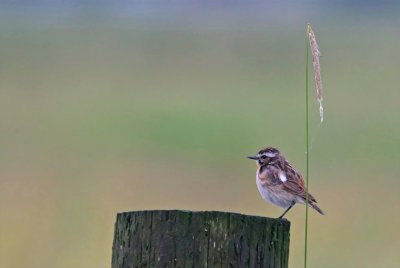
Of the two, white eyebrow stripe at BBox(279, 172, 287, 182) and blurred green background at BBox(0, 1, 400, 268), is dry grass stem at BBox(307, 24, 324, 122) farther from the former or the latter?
blurred green background at BBox(0, 1, 400, 268)

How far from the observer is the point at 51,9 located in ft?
139

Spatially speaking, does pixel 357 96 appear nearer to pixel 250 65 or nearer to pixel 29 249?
pixel 250 65

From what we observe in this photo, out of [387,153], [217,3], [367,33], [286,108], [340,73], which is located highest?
[217,3]

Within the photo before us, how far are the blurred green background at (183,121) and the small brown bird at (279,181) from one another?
12.0 ft

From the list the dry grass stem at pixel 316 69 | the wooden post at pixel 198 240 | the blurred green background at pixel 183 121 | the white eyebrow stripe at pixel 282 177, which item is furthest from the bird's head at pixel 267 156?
the wooden post at pixel 198 240

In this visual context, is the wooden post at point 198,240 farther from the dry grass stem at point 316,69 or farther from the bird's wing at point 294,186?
the bird's wing at point 294,186

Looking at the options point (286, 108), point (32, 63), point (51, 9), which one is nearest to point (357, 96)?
point (286, 108)

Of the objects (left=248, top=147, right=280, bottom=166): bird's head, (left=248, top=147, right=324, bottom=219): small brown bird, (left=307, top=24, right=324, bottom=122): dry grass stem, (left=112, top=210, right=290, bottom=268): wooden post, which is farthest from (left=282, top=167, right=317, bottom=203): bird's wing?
(left=112, top=210, right=290, bottom=268): wooden post

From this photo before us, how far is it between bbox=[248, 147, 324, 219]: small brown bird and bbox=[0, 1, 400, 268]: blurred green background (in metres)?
3.64

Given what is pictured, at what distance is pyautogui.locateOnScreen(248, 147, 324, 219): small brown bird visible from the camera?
337 inches

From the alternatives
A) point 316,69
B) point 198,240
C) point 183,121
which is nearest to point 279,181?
point 316,69

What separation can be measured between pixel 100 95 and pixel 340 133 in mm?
6608

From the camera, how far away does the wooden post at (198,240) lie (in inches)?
175

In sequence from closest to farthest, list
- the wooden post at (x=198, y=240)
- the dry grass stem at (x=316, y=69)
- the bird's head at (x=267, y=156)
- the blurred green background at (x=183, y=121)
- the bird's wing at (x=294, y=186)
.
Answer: the wooden post at (x=198, y=240), the dry grass stem at (x=316, y=69), the bird's wing at (x=294, y=186), the bird's head at (x=267, y=156), the blurred green background at (x=183, y=121)
